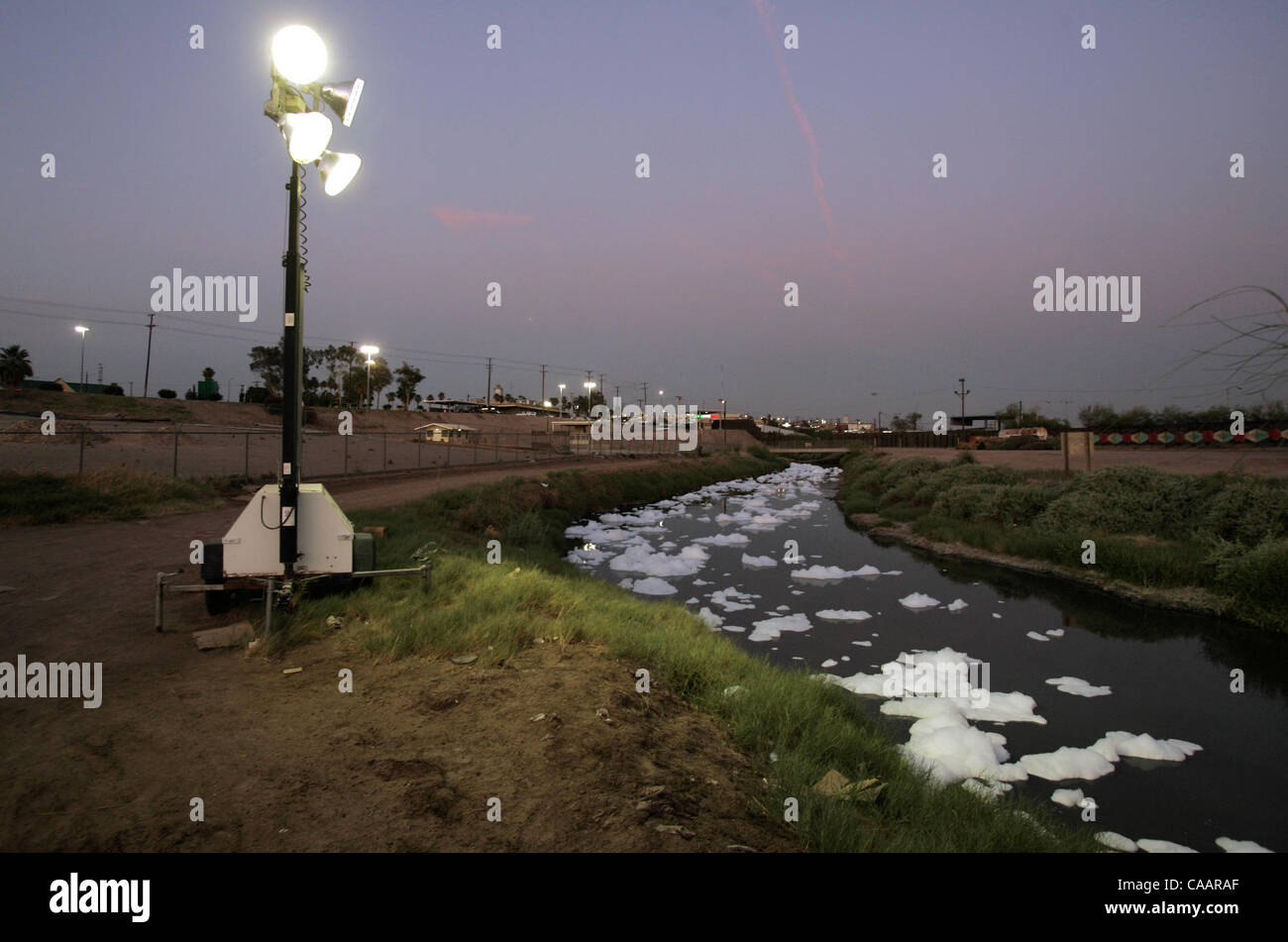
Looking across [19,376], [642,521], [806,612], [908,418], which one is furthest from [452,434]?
[908,418]

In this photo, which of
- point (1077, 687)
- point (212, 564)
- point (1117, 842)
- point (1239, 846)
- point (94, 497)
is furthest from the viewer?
point (94, 497)

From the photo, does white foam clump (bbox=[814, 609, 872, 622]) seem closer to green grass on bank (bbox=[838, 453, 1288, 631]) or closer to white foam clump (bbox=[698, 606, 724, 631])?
white foam clump (bbox=[698, 606, 724, 631])

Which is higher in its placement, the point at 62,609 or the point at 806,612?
the point at 62,609

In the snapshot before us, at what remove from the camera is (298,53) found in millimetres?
5117

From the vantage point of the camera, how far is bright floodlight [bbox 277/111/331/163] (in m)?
5.10

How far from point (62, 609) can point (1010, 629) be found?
1366 cm

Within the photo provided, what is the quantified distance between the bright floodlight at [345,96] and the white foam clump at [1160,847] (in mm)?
8972

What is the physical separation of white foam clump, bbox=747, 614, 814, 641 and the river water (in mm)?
41

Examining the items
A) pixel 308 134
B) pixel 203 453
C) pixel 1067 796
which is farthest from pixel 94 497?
pixel 1067 796

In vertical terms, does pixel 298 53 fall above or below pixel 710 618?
above

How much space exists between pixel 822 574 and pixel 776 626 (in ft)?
15.3

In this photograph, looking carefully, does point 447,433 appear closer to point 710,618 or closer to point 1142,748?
point 710,618
